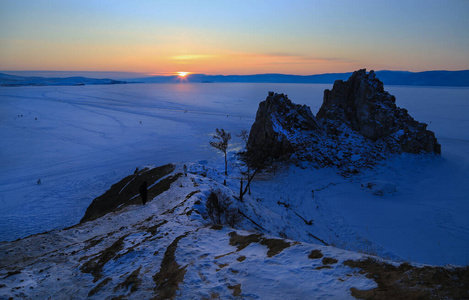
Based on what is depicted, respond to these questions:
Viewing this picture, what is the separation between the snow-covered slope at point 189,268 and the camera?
6.56 m

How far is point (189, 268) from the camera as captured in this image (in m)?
8.50

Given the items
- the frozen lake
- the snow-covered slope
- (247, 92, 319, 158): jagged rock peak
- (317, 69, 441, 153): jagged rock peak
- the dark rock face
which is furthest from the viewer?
(317, 69, 441, 153): jagged rock peak

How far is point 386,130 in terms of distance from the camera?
41125 millimetres

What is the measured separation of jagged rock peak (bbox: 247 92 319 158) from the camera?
3912 centimetres

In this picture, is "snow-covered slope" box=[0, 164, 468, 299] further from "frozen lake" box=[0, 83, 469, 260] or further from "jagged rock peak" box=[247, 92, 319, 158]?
"jagged rock peak" box=[247, 92, 319, 158]

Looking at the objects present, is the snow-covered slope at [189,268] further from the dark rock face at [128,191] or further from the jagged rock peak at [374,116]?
the jagged rock peak at [374,116]

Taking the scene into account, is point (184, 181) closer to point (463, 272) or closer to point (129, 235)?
point (129, 235)

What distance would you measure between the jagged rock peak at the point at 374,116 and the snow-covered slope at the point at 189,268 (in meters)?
37.6

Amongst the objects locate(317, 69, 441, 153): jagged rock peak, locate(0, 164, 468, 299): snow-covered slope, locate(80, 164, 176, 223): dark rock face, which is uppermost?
locate(317, 69, 441, 153): jagged rock peak

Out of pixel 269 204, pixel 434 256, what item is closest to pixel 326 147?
pixel 269 204

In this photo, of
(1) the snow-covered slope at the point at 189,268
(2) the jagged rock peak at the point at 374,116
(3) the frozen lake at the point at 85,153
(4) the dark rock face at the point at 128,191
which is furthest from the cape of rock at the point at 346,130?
(1) the snow-covered slope at the point at 189,268

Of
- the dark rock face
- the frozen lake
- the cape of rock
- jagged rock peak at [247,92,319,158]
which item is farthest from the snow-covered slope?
the cape of rock

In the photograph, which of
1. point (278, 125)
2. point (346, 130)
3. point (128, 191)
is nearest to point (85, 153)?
point (128, 191)

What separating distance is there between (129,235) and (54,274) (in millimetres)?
3393
